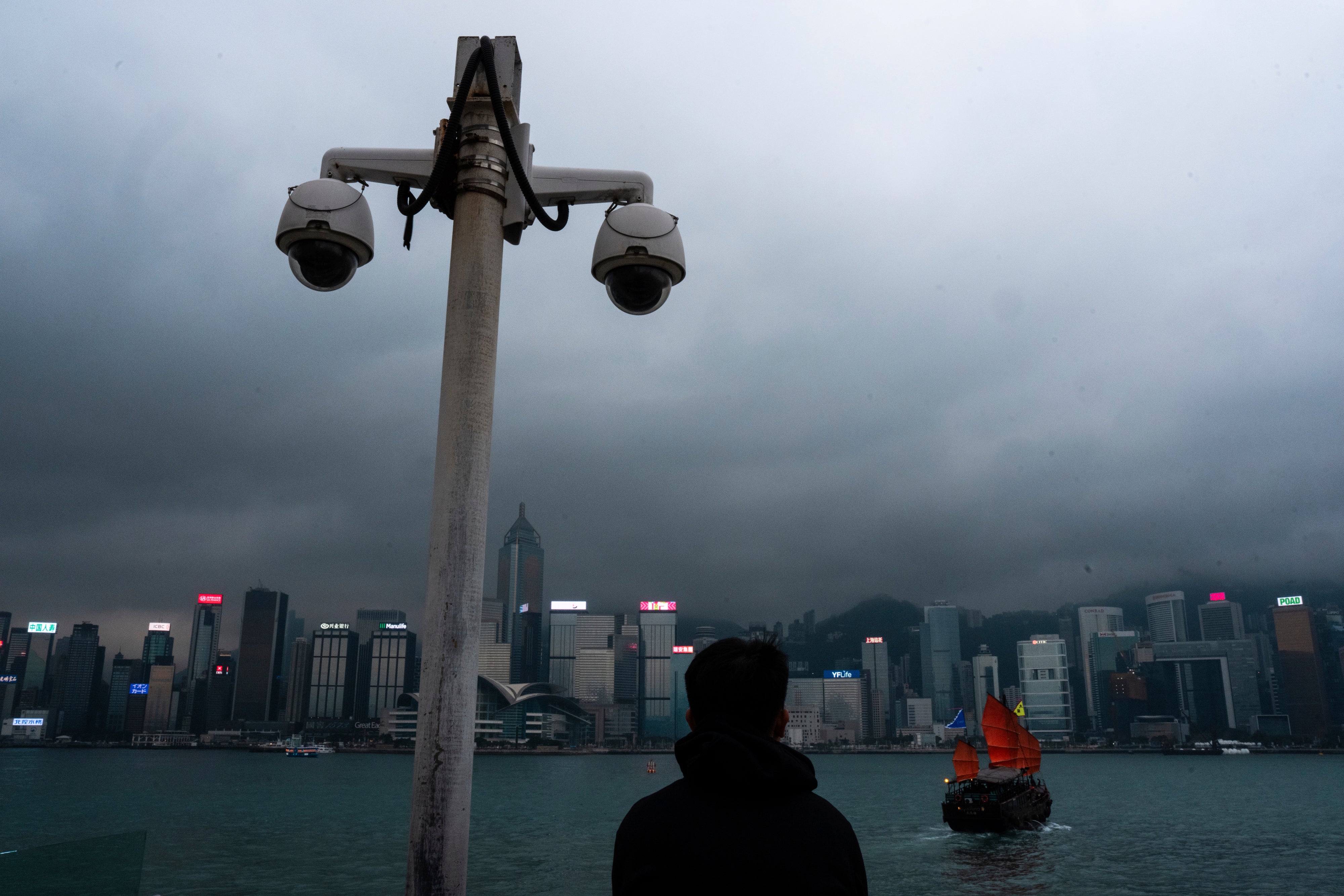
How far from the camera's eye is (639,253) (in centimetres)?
460

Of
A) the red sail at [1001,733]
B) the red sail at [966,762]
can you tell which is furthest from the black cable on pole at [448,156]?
the red sail at [1001,733]

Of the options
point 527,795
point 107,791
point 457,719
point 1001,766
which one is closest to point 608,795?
point 527,795

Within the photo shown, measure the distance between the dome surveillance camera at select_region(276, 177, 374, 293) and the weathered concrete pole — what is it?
512 millimetres

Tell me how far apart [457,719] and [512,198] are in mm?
2707

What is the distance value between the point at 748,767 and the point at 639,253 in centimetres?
315

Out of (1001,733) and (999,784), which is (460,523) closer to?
(999,784)

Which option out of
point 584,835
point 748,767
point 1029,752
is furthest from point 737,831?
point 1029,752

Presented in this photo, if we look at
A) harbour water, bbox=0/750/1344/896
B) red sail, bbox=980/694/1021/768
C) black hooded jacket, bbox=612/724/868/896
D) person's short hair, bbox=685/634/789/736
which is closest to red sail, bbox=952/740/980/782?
red sail, bbox=980/694/1021/768

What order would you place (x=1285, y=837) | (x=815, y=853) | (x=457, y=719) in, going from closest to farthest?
(x=815, y=853)
(x=457, y=719)
(x=1285, y=837)

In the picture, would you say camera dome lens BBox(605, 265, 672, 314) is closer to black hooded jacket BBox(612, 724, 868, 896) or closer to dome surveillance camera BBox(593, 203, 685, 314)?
dome surveillance camera BBox(593, 203, 685, 314)

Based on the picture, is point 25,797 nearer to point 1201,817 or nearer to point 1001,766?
point 1001,766

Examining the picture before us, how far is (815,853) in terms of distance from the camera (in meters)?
2.03

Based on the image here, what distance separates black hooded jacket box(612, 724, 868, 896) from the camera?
2.01 meters

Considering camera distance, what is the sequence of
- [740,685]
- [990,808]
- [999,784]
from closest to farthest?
[740,685] → [990,808] → [999,784]
